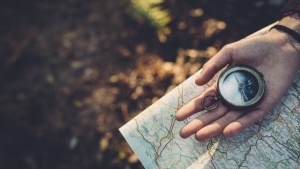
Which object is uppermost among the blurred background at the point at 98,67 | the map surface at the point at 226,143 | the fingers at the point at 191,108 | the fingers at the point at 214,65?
the blurred background at the point at 98,67

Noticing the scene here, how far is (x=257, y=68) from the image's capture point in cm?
228

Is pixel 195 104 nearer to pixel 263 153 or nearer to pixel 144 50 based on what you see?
Answer: pixel 263 153

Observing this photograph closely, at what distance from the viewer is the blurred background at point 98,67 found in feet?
11.4

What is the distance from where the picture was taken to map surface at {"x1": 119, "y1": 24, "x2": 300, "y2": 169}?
199 cm

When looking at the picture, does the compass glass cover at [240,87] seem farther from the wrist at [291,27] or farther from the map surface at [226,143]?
the wrist at [291,27]

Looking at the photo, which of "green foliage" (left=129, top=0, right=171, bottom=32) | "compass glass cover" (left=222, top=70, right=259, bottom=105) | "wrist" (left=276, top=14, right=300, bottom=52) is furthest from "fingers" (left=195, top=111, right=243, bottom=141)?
"green foliage" (left=129, top=0, right=171, bottom=32)

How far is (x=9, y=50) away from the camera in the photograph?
423 centimetres

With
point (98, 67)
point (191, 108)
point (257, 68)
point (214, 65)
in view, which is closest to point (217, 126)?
point (191, 108)

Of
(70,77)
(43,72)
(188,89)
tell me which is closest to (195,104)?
(188,89)

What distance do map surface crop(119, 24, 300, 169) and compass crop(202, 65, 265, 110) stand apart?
7.6 inches

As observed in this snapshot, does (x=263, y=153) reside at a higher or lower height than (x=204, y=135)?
lower

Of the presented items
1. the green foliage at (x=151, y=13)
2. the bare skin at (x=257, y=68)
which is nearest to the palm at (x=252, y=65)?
the bare skin at (x=257, y=68)

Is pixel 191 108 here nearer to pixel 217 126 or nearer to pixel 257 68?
pixel 217 126

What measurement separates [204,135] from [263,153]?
1.53 feet
